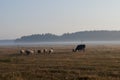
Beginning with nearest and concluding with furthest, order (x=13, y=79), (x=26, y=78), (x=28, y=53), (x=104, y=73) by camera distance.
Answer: (x=13, y=79)
(x=26, y=78)
(x=104, y=73)
(x=28, y=53)

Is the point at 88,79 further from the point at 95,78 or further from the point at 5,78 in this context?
the point at 5,78

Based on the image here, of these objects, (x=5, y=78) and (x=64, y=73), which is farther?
(x=64, y=73)

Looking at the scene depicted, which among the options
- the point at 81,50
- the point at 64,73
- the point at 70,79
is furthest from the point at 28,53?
the point at 70,79

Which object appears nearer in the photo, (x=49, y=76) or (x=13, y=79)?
(x=13, y=79)

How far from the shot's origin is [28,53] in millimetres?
52812

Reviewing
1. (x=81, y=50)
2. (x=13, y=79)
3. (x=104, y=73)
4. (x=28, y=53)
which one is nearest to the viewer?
(x=13, y=79)

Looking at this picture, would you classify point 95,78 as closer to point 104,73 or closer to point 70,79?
point 70,79

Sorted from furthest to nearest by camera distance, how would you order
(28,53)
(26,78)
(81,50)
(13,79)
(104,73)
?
1. (81,50)
2. (28,53)
3. (104,73)
4. (26,78)
5. (13,79)

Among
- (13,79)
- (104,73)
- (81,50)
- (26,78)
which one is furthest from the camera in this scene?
(81,50)

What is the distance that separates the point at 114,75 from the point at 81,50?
122 feet

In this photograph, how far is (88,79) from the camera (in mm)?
21156

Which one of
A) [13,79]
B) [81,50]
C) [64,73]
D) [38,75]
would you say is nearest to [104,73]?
[64,73]

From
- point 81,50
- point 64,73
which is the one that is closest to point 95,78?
point 64,73

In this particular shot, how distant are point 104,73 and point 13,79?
7.23 meters
